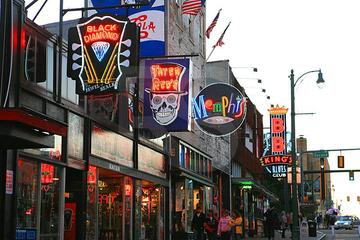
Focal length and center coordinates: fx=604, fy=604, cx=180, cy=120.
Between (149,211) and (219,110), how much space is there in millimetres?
4529

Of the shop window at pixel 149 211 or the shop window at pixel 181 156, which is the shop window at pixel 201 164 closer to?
the shop window at pixel 181 156

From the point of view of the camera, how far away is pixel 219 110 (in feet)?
73.9

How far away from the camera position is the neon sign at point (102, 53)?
47.4ft

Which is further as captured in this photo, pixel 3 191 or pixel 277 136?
pixel 277 136

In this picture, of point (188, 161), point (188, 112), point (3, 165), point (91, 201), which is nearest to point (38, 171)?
point (3, 165)

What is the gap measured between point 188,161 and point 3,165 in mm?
14298

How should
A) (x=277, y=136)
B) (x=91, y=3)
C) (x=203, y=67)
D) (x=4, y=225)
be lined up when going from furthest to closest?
(x=277, y=136)
(x=203, y=67)
(x=91, y=3)
(x=4, y=225)

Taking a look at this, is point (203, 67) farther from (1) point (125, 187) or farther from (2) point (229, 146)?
(1) point (125, 187)

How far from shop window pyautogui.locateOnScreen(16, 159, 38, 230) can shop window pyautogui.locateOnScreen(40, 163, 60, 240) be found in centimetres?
36

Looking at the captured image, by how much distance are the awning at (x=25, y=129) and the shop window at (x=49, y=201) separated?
2172mm

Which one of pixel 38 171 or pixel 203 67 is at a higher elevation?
pixel 203 67

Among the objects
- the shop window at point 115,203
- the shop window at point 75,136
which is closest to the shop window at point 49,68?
the shop window at point 75,136

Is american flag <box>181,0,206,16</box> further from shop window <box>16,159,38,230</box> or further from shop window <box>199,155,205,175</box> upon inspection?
shop window <box>16,159,38,230</box>

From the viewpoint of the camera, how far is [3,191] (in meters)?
12.2
